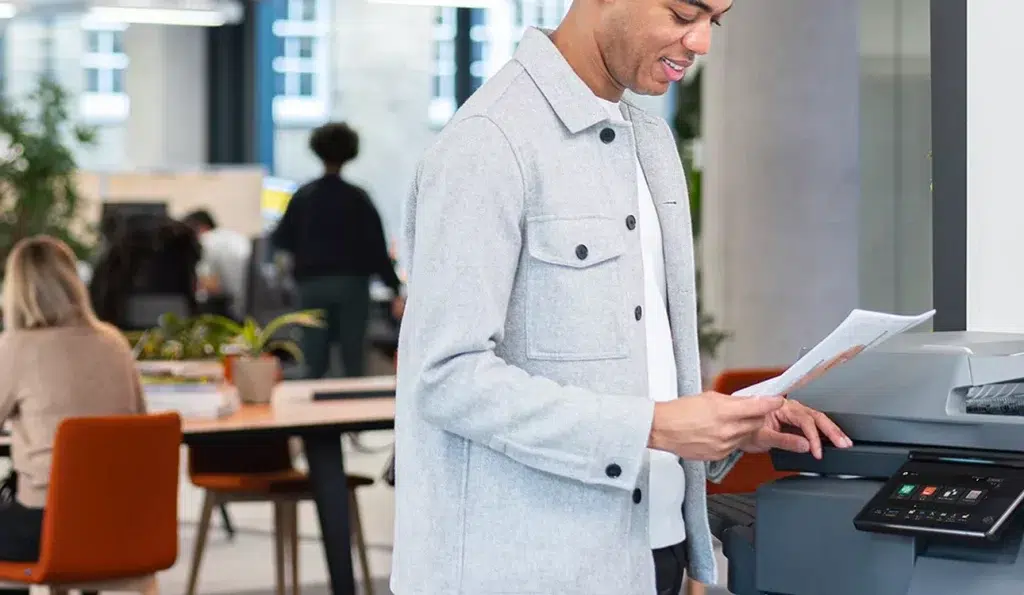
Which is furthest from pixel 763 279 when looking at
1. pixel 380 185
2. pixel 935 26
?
pixel 380 185

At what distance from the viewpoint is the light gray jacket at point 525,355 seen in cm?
162

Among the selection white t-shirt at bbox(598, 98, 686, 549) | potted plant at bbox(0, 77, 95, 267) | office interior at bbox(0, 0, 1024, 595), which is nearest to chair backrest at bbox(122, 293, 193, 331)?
office interior at bbox(0, 0, 1024, 595)

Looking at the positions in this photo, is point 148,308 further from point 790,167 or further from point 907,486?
point 907,486

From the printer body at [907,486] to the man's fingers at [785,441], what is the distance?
0.10 ft

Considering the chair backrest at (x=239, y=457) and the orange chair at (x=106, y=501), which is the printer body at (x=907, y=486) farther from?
the chair backrest at (x=239, y=457)

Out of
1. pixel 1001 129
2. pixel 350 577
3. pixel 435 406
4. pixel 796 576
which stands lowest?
pixel 350 577

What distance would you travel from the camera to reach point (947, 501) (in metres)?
1.66

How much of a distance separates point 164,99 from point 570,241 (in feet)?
43.3

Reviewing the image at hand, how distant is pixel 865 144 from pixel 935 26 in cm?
240

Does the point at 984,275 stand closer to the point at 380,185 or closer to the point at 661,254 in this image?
the point at 661,254

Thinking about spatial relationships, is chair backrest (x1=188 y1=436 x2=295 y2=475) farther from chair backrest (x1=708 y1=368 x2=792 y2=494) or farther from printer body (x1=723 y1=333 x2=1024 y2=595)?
printer body (x1=723 y1=333 x2=1024 y2=595)

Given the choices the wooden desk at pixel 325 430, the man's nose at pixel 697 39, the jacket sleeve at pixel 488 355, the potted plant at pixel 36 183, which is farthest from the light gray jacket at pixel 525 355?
the potted plant at pixel 36 183

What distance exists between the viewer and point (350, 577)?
4582 millimetres

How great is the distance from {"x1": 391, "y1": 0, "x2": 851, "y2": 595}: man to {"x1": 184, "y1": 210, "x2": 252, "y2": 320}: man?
883cm
